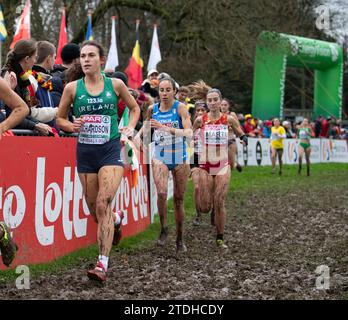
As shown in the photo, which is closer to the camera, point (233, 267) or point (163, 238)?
point (233, 267)

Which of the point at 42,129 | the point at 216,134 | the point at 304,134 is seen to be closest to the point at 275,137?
the point at 304,134

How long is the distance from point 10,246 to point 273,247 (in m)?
4.19

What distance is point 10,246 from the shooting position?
5965 mm

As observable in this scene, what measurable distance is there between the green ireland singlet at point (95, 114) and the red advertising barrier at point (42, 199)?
580 mm

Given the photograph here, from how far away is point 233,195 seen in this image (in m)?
17.1

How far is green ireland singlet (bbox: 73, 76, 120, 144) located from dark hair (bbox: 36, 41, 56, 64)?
5.42 ft

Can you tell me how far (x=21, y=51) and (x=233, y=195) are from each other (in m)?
10.5

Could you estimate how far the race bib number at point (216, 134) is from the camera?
10.1m

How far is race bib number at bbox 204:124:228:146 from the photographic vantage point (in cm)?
1005

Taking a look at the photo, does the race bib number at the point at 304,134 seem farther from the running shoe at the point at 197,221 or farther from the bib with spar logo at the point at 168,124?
the bib with spar logo at the point at 168,124

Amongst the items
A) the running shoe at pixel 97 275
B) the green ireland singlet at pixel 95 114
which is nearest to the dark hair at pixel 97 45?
the green ireland singlet at pixel 95 114

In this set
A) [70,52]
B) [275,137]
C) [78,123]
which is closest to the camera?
[78,123]

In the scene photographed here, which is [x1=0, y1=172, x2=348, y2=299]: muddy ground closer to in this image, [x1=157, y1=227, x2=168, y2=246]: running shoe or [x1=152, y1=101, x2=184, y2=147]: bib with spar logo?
[x1=157, y1=227, x2=168, y2=246]: running shoe

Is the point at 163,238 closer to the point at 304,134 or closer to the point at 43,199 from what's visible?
the point at 43,199
